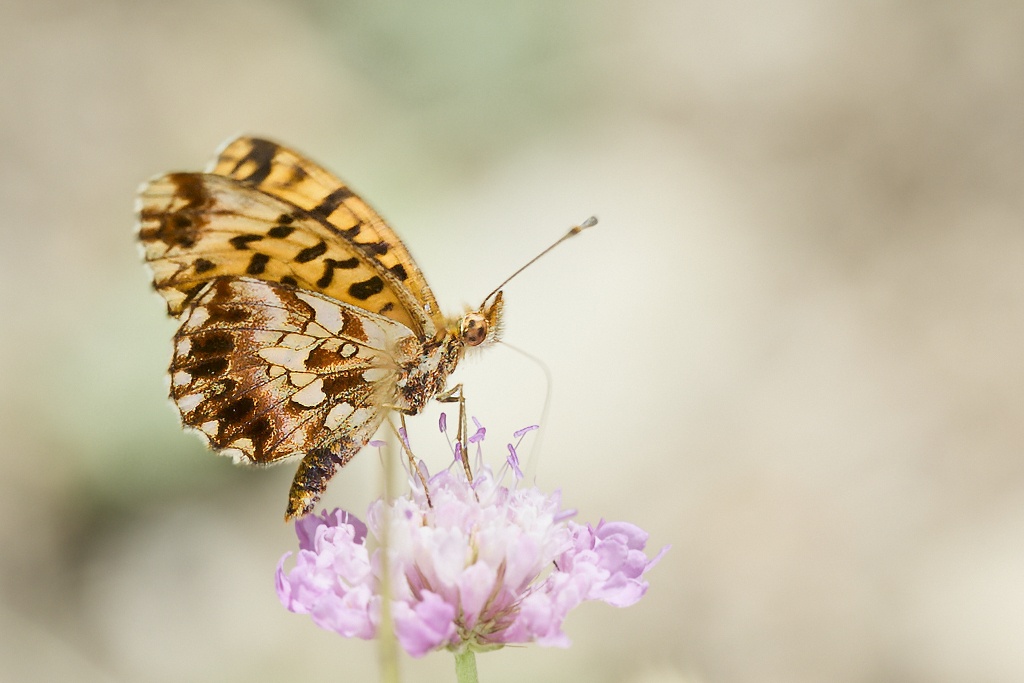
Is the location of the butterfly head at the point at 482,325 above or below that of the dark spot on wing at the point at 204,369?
above

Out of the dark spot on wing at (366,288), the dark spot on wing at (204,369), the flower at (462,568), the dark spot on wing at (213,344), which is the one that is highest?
the dark spot on wing at (366,288)

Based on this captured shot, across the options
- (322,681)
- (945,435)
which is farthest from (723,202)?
(322,681)

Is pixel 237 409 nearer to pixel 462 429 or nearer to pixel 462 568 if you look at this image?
pixel 462 429

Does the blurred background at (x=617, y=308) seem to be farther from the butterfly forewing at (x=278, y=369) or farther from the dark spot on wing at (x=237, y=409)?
the dark spot on wing at (x=237, y=409)

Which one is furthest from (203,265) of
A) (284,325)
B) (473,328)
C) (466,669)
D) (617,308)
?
(617,308)

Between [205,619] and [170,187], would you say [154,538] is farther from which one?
[170,187]

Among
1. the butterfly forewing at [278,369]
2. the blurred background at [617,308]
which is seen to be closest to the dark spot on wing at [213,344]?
the butterfly forewing at [278,369]
